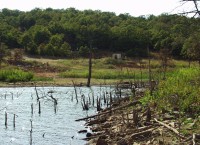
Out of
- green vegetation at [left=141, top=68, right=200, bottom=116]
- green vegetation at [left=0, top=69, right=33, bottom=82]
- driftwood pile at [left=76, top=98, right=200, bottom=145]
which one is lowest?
green vegetation at [left=0, top=69, right=33, bottom=82]

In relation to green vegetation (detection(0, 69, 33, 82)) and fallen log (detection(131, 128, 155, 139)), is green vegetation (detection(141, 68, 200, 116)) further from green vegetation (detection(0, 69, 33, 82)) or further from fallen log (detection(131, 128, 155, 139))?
green vegetation (detection(0, 69, 33, 82))

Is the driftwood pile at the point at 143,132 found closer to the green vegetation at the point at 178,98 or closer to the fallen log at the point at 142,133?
the fallen log at the point at 142,133

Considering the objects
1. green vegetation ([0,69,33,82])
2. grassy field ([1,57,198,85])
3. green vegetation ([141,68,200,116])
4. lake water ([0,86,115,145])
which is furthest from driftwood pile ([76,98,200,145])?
green vegetation ([0,69,33,82])

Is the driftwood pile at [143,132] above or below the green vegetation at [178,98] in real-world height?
below

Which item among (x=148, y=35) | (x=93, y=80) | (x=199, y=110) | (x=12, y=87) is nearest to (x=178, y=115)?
(x=199, y=110)

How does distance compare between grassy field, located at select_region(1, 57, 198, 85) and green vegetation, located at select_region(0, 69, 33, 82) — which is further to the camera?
grassy field, located at select_region(1, 57, 198, 85)

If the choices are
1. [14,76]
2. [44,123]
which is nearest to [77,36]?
[14,76]

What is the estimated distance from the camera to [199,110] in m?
21.7

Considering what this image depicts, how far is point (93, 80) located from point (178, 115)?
5075cm

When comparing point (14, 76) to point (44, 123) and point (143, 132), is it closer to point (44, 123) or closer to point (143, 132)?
point (44, 123)

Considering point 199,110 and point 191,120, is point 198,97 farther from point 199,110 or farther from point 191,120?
point 191,120

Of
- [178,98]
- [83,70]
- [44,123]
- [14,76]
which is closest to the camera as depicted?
[178,98]

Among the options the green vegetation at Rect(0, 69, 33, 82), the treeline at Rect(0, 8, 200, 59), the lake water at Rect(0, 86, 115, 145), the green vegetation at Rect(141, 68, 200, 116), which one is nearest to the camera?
the green vegetation at Rect(141, 68, 200, 116)

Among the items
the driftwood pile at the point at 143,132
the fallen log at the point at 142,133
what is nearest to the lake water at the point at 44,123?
the driftwood pile at the point at 143,132
